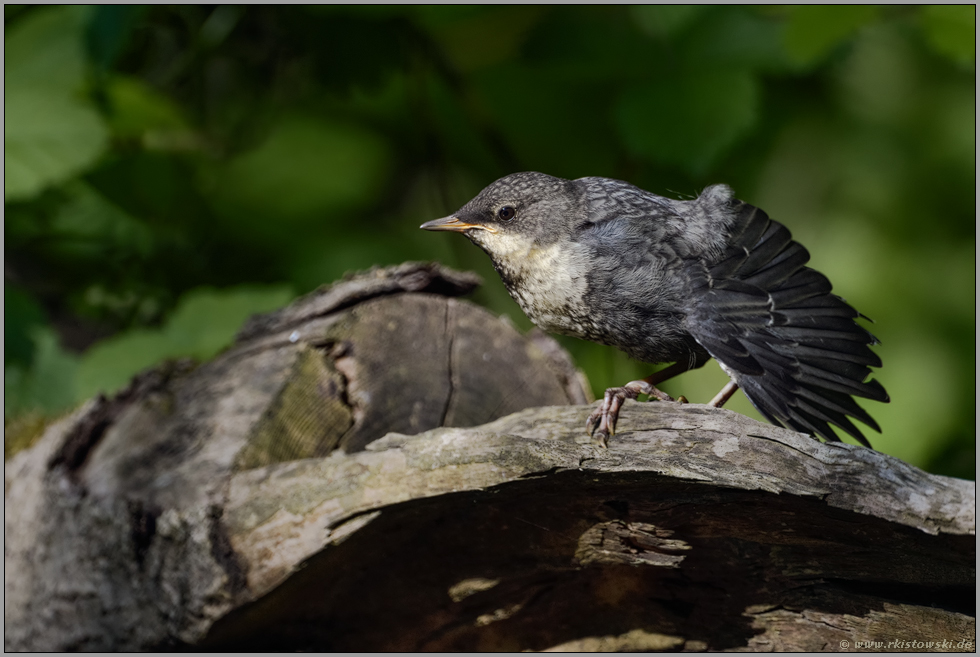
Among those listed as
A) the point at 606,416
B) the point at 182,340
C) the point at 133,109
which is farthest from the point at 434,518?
the point at 133,109

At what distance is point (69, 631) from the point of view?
231 cm

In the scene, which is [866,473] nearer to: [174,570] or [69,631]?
[174,570]

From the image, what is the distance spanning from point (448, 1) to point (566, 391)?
1908 millimetres

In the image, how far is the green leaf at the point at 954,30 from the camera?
2.97 m

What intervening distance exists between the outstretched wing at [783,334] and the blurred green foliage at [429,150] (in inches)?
39.7

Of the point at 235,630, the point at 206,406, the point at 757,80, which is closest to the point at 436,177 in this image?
the point at 757,80

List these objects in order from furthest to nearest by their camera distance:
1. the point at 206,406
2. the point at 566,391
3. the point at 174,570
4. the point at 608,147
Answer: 1. the point at 608,147
2. the point at 566,391
3. the point at 206,406
4. the point at 174,570

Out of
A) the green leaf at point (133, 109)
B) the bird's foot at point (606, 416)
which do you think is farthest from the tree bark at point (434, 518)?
the green leaf at point (133, 109)

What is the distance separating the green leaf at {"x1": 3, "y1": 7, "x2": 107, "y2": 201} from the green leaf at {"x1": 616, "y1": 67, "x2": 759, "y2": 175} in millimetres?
2114

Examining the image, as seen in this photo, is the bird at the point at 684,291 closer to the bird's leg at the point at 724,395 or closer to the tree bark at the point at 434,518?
the bird's leg at the point at 724,395

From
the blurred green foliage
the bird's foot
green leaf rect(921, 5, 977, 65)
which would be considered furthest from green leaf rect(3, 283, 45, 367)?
green leaf rect(921, 5, 977, 65)

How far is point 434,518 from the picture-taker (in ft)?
6.63

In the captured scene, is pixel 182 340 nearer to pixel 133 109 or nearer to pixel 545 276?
pixel 133 109

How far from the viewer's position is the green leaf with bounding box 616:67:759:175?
10.5ft
